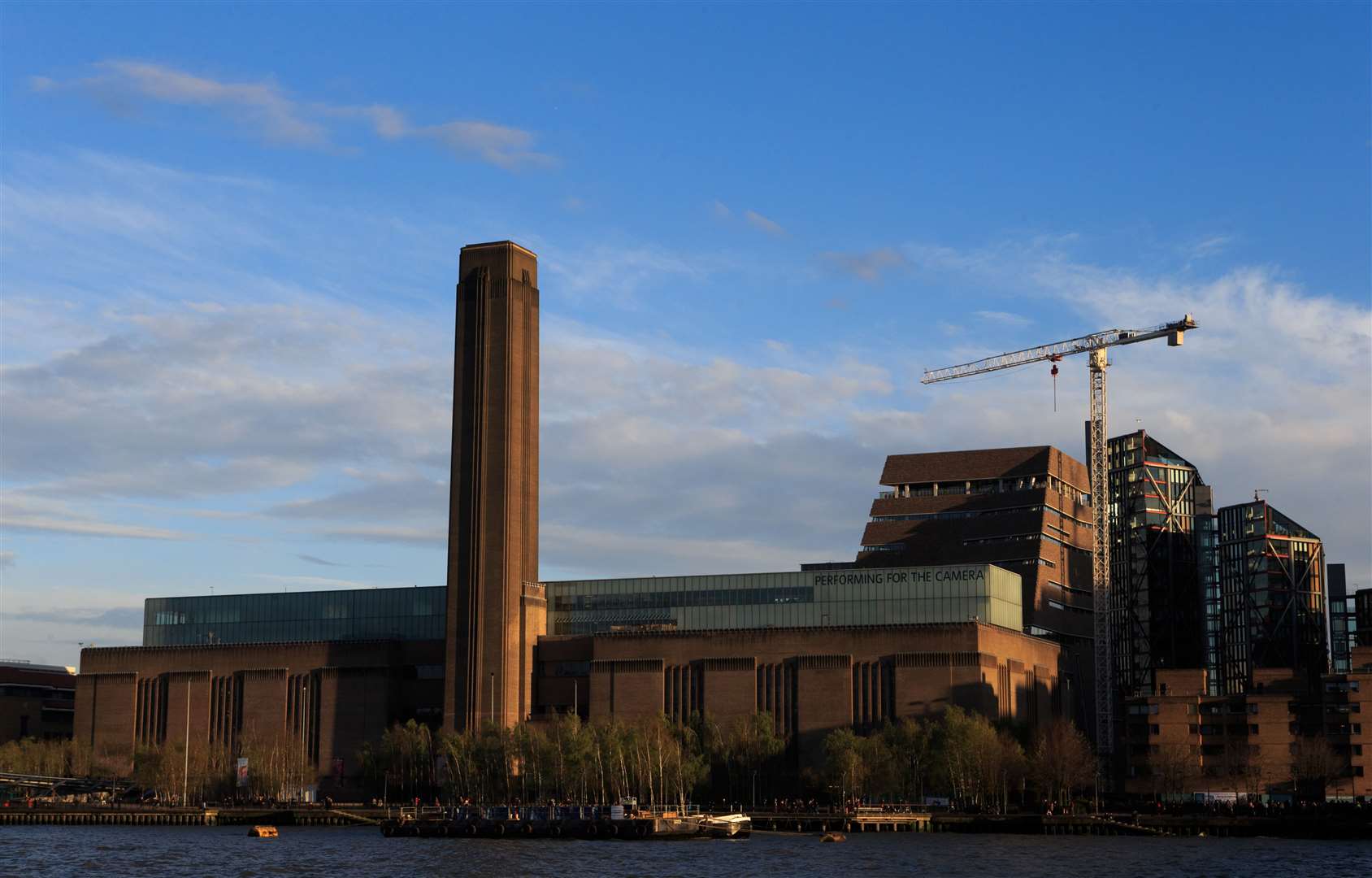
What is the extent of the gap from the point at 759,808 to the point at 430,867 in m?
69.0

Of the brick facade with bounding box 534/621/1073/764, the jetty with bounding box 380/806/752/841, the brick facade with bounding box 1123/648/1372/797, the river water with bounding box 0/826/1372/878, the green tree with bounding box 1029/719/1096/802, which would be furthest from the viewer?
the brick facade with bounding box 534/621/1073/764

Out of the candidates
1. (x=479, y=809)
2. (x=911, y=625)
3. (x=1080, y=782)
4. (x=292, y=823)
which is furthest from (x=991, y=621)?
(x=292, y=823)

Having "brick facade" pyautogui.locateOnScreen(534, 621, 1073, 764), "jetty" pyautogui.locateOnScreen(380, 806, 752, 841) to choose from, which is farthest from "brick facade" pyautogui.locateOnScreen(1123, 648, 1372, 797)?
"jetty" pyautogui.locateOnScreen(380, 806, 752, 841)

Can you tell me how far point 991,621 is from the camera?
195 meters

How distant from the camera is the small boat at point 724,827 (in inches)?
6038

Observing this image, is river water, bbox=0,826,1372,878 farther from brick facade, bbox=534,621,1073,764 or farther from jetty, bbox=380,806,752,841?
brick facade, bbox=534,621,1073,764

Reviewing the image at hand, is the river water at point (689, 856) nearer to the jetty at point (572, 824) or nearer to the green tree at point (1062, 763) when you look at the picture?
the jetty at point (572, 824)

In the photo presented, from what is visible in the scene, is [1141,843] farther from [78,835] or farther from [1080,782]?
[78,835]

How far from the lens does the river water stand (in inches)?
4510

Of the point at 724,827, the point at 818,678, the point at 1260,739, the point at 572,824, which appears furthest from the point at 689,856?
the point at 1260,739

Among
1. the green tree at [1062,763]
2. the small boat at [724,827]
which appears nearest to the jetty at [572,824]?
the small boat at [724,827]

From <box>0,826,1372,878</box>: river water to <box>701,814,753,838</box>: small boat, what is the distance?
291cm

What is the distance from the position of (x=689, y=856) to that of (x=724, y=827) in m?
25.5

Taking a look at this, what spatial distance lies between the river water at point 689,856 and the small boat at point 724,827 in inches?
115
